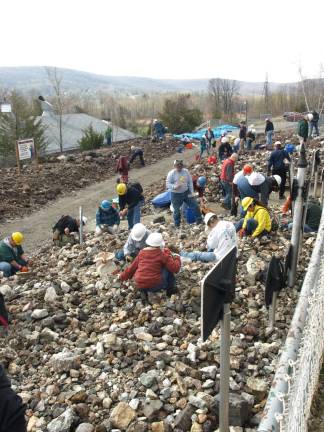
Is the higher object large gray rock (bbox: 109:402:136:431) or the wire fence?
the wire fence

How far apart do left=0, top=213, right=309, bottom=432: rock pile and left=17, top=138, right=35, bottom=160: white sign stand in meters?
11.3

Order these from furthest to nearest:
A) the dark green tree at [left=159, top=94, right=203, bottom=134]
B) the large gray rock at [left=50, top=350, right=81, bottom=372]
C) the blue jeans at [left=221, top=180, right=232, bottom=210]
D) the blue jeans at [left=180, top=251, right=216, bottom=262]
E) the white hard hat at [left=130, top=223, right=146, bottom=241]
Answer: the dark green tree at [left=159, top=94, right=203, bottom=134] < the blue jeans at [left=221, top=180, right=232, bottom=210] < the blue jeans at [left=180, top=251, right=216, bottom=262] < the white hard hat at [left=130, top=223, right=146, bottom=241] < the large gray rock at [left=50, top=350, right=81, bottom=372]

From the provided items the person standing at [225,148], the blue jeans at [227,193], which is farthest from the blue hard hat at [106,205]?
the person standing at [225,148]

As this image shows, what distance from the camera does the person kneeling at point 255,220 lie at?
7.35m

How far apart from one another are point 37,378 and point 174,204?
5404 millimetres

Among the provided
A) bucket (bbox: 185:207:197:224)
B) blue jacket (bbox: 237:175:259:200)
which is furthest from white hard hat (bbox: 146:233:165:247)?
bucket (bbox: 185:207:197:224)

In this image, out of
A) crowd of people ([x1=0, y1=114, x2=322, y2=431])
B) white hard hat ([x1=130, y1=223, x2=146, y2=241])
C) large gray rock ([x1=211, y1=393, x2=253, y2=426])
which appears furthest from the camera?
white hard hat ([x1=130, y1=223, x2=146, y2=241])

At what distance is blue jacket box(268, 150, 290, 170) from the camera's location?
11039 millimetres

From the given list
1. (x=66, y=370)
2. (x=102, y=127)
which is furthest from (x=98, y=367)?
(x=102, y=127)

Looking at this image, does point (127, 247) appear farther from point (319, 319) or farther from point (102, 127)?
point (102, 127)

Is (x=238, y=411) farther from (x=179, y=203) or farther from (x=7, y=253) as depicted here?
(x=179, y=203)

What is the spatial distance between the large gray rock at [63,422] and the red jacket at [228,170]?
24.1ft

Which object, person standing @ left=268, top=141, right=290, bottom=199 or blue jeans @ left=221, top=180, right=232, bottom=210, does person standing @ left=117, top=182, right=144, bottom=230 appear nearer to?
blue jeans @ left=221, top=180, right=232, bottom=210

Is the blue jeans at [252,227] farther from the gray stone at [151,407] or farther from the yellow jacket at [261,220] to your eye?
the gray stone at [151,407]
